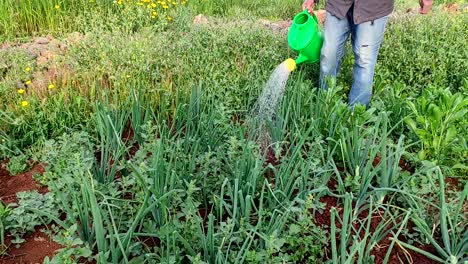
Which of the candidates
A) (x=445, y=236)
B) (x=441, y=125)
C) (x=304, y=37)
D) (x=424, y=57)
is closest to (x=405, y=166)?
(x=441, y=125)

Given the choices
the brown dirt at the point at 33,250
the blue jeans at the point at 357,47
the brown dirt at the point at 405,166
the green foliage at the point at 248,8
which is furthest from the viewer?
the green foliage at the point at 248,8

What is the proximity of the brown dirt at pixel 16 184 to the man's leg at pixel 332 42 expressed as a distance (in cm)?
191

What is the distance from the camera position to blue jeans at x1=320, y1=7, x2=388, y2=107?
340 cm

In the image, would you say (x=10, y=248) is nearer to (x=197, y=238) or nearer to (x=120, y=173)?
(x=120, y=173)

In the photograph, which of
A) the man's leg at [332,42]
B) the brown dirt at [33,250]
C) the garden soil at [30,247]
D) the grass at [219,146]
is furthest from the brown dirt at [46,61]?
the man's leg at [332,42]

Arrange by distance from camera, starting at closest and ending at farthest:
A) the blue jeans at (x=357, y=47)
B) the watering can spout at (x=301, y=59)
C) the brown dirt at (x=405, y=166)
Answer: the brown dirt at (x=405, y=166), the blue jeans at (x=357, y=47), the watering can spout at (x=301, y=59)

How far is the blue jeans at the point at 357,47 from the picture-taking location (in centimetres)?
340

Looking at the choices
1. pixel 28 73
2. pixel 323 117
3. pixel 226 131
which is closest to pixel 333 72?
pixel 323 117

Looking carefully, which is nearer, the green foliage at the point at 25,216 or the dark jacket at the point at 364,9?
the green foliage at the point at 25,216

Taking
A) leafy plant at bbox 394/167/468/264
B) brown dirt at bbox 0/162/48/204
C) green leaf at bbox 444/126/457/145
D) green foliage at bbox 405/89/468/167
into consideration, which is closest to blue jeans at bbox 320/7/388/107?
green foliage at bbox 405/89/468/167

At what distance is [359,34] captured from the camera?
11.2 feet

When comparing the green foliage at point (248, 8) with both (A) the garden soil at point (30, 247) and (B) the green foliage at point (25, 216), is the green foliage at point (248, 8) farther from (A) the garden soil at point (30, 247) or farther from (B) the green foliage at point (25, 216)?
(B) the green foliage at point (25, 216)

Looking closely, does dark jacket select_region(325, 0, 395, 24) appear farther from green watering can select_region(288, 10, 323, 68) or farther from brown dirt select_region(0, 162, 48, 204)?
brown dirt select_region(0, 162, 48, 204)

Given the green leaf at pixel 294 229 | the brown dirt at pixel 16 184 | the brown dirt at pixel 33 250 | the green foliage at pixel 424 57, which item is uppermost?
the green foliage at pixel 424 57
